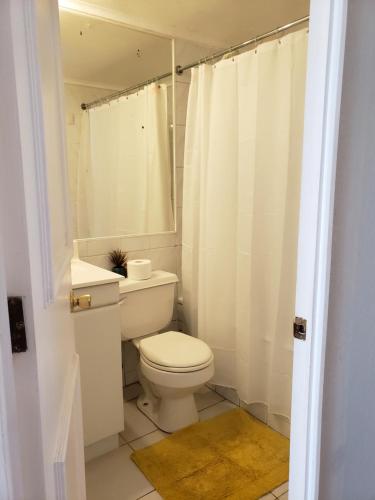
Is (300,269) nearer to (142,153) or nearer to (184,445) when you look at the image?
(184,445)

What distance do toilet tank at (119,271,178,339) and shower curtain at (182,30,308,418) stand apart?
0.20 metres

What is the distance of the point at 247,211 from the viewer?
187cm

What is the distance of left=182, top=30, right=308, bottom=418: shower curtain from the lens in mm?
1683

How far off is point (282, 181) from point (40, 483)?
4.86 feet

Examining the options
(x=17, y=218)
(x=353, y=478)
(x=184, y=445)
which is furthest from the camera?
(x=184, y=445)

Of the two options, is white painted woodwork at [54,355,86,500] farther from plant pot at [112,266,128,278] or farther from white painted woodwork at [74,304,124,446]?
plant pot at [112,266,128,278]

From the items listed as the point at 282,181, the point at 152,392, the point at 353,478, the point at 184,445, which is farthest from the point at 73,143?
the point at 353,478

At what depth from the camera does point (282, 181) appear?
170 centimetres

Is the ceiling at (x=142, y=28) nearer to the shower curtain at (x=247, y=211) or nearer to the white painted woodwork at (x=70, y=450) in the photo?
the shower curtain at (x=247, y=211)

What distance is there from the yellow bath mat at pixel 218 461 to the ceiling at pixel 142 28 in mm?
1966

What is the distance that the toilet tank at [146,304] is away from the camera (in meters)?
1.98

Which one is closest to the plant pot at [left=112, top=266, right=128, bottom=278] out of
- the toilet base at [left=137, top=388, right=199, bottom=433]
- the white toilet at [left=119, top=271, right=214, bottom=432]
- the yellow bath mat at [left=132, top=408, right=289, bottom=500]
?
the white toilet at [left=119, top=271, right=214, bottom=432]

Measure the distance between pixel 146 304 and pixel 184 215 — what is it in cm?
59

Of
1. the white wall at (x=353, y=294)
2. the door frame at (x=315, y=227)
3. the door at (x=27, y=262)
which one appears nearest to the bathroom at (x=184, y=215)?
the white wall at (x=353, y=294)
